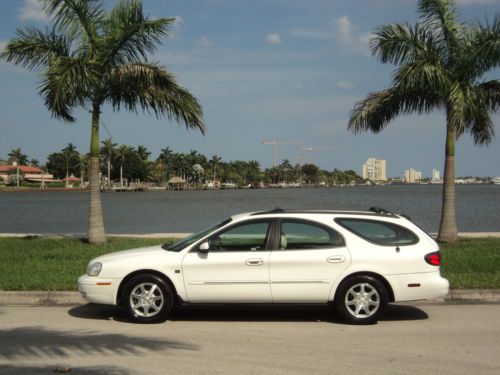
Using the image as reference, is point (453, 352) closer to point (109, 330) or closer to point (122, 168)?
point (109, 330)

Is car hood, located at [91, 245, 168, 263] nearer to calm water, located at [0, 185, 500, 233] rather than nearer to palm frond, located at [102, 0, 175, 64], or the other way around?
palm frond, located at [102, 0, 175, 64]

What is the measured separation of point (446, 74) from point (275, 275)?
1048cm

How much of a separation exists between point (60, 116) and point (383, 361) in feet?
43.9

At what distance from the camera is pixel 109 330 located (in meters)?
7.64

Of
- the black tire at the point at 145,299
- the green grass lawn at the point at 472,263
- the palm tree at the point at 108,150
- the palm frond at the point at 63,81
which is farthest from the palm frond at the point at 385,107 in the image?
the palm tree at the point at 108,150

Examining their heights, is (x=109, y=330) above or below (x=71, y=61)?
below

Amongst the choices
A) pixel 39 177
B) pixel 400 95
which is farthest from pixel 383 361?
pixel 39 177

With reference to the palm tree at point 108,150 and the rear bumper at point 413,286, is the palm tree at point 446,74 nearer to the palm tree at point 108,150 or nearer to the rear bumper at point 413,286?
the rear bumper at point 413,286

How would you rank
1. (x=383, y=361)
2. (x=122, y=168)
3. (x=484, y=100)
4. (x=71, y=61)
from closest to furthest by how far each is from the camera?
(x=383, y=361)
(x=71, y=61)
(x=484, y=100)
(x=122, y=168)

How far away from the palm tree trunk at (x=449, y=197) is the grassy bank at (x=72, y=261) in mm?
417

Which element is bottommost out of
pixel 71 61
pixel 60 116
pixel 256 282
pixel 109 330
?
pixel 109 330

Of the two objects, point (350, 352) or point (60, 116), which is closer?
point (350, 352)

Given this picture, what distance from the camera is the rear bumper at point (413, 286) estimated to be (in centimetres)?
794

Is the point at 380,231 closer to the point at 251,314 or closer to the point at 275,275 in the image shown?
the point at 275,275
